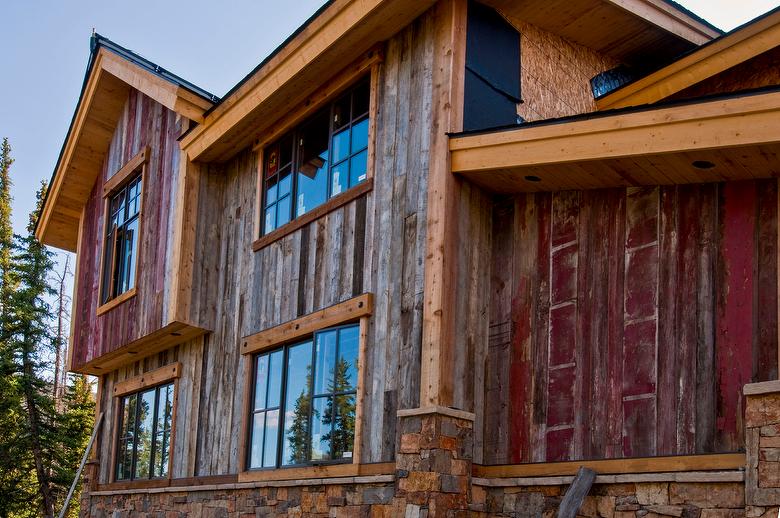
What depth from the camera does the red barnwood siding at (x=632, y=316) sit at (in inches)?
293

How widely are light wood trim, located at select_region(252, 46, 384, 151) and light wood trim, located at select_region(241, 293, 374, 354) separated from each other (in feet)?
6.63

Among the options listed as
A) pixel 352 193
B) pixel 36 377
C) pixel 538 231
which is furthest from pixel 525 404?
pixel 36 377

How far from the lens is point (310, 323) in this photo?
35.0 feet

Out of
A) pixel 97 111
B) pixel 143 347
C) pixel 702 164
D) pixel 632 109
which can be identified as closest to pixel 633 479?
pixel 702 164

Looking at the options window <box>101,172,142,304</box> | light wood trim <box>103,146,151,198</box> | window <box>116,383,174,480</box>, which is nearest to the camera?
window <box>116,383,174,480</box>

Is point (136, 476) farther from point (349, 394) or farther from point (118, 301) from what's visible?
point (349, 394)

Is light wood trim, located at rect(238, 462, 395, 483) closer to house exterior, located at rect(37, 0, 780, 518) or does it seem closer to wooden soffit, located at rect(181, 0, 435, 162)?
house exterior, located at rect(37, 0, 780, 518)

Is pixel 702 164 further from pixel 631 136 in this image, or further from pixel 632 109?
pixel 632 109

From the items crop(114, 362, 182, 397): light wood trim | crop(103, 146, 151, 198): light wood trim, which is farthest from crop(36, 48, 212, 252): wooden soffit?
crop(114, 362, 182, 397): light wood trim

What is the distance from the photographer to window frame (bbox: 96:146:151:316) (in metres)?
14.7

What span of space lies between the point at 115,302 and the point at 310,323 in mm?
5560

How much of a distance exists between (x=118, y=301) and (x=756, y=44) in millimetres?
9970

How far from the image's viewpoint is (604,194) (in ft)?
28.3

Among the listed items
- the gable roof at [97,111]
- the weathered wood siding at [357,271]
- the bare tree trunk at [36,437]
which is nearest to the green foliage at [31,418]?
the bare tree trunk at [36,437]
